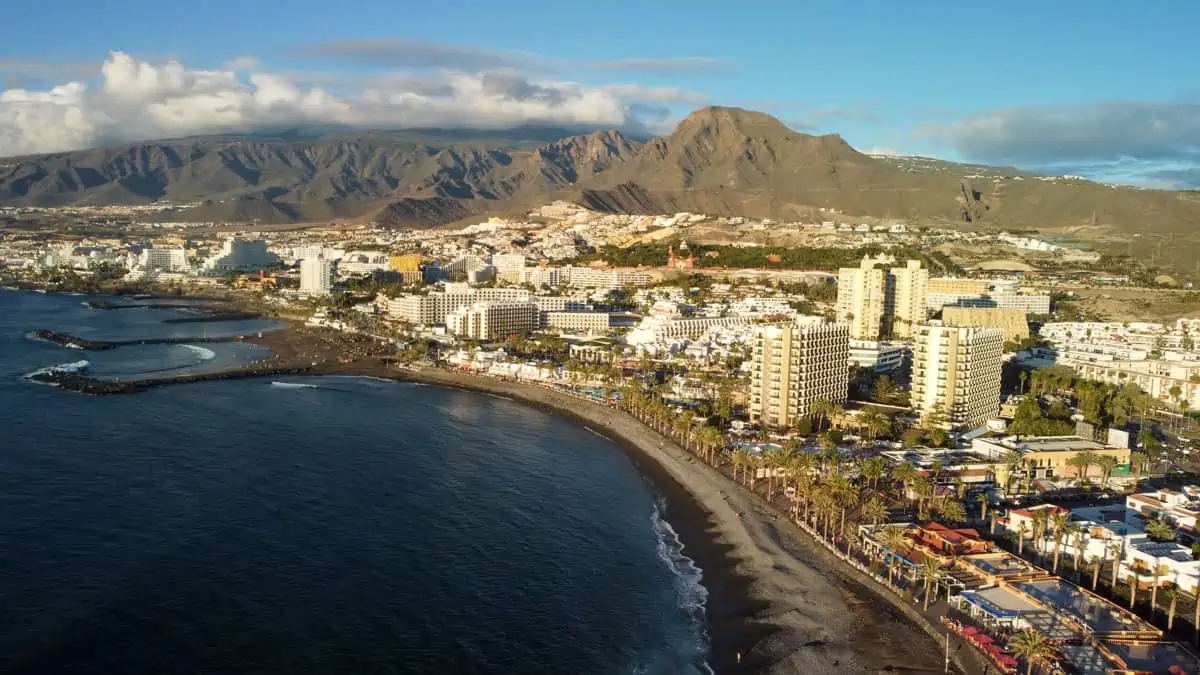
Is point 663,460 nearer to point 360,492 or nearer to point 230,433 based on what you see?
point 360,492

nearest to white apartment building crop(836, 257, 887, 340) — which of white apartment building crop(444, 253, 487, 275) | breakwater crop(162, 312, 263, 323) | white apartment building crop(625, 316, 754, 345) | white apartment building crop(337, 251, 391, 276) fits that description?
white apartment building crop(625, 316, 754, 345)

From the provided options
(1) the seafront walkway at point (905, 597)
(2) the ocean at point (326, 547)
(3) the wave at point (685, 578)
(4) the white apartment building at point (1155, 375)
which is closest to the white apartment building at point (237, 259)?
(2) the ocean at point (326, 547)

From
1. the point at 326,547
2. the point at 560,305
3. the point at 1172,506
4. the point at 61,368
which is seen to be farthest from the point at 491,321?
the point at 1172,506

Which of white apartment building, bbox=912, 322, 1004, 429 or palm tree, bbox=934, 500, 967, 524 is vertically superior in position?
white apartment building, bbox=912, 322, 1004, 429

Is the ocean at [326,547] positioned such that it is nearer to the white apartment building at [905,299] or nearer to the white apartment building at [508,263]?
the white apartment building at [905,299]

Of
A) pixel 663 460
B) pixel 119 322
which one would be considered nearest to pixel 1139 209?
pixel 663 460

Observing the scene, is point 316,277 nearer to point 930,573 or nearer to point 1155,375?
point 1155,375

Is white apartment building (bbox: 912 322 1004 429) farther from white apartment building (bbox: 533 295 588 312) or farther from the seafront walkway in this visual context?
white apartment building (bbox: 533 295 588 312)
